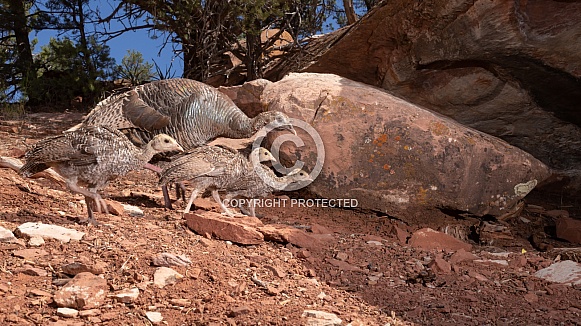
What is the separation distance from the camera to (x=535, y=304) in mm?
4004

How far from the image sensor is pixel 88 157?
15.3ft

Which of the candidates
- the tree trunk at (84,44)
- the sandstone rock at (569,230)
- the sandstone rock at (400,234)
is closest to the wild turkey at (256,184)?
the sandstone rock at (400,234)

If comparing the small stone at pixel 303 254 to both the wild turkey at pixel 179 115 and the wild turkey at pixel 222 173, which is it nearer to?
the wild turkey at pixel 222 173

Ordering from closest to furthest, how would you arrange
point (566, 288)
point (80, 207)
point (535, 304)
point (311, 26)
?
point (535, 304)
point (566, 288)
point (80, 207)
point (311, 26)

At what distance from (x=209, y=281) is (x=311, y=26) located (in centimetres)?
914

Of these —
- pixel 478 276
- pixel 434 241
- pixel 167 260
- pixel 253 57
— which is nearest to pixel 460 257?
pixel 478 276

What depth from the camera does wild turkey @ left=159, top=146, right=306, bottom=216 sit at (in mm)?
5324

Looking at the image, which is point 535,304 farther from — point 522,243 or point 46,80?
point 46,80

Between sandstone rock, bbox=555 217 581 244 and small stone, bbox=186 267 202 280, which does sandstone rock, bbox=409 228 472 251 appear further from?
small stone, bbox=186 267 202 280

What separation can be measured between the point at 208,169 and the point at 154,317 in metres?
2.24

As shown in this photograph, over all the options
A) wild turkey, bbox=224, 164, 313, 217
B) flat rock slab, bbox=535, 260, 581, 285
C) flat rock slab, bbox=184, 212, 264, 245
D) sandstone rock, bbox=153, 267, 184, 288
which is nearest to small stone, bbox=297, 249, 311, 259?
flat rock slab, bbox=184, 212, 264, 245

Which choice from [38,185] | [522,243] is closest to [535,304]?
[522,243]

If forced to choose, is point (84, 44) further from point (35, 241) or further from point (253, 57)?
point (35, 241)

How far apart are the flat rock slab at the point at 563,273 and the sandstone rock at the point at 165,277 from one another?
276 centimetres
